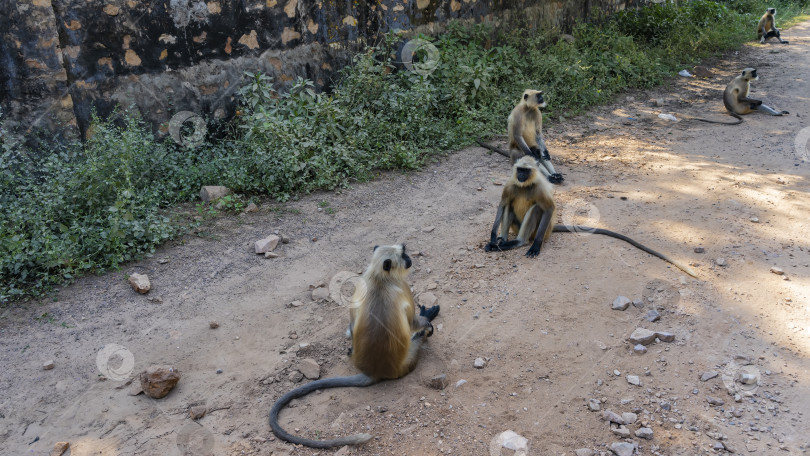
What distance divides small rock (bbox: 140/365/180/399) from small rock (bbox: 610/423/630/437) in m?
2.37

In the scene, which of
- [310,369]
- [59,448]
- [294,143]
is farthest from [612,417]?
[294,143]

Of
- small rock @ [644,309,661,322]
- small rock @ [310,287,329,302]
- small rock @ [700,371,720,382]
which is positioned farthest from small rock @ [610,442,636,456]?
small rock @ [310,287,329,302]

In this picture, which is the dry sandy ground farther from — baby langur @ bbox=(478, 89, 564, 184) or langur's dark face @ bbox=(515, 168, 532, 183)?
baby langur @ bbox=(478, 89, 564, 184)

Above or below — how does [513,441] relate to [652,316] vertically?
below

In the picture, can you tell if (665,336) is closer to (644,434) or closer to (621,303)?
(621,303)

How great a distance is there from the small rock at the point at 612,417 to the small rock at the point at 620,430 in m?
0.02

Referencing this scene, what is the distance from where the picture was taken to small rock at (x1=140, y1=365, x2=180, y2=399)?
11.0 ft

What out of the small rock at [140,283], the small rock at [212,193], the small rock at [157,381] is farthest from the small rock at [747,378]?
the small rock at [212,193]

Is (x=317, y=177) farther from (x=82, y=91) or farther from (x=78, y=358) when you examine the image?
(x=78, y=358)

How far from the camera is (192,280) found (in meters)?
4.48

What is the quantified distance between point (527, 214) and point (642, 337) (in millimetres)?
1575

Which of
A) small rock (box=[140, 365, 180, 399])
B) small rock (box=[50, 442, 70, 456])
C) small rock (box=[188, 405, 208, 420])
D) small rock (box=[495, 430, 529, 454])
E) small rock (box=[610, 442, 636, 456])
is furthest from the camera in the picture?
small rock (box=[140, 365, 180, 399])

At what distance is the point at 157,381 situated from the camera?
3.35m

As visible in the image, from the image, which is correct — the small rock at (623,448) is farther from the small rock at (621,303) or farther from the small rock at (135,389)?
the small rock at (135,389)
